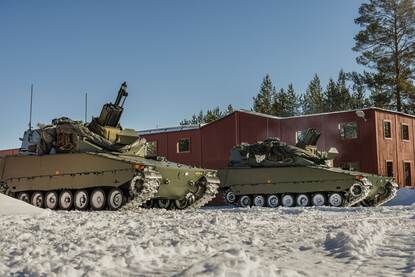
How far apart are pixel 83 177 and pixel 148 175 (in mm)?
2657

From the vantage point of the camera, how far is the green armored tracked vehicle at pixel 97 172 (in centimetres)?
1717

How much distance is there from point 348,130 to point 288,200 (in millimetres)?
9005

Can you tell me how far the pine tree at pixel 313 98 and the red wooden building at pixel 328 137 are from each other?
3990 centimetres

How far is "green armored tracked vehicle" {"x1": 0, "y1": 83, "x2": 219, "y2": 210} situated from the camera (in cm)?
1717

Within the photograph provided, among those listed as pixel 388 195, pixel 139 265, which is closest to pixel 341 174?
pixel 388 195

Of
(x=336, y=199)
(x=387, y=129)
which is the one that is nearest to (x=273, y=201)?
(x=336, y=199)

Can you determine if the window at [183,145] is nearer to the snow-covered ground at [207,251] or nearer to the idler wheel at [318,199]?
the idler wheel at [318,199]

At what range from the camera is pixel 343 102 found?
2643 inches

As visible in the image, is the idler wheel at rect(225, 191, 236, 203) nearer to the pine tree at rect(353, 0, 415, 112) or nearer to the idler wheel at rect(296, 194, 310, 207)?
the idler wheel at rect(296, 194, 310, 207)

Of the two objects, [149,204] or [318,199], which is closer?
[149,204]

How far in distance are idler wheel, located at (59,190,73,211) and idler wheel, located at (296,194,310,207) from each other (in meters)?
10.4

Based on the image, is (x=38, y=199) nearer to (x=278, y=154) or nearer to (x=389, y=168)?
(x=278, y=154)

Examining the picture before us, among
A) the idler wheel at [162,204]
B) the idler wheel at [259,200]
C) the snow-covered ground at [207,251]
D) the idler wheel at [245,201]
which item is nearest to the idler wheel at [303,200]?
the idler wheel at [259,200]

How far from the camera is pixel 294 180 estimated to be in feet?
79.2
